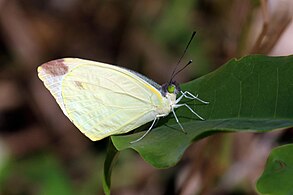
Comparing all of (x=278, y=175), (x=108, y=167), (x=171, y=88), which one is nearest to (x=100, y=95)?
(x=171, y=88)

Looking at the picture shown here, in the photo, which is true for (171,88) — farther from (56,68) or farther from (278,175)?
(278,175)

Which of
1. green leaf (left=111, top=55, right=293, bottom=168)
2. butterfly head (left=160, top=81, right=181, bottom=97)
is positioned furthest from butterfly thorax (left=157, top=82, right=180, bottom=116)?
green leaf (left=111, top=55, right=293, bottom=168)

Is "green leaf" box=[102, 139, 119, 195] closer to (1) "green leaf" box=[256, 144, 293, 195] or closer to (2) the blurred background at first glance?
(1) "green leaf" box=[256, 144, 293, 195]

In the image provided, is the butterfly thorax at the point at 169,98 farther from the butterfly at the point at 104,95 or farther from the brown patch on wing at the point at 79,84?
the brown patch on wing at the point at 79,84

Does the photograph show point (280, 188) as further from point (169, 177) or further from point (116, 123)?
point (169, 177)

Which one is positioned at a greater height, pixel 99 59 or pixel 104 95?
pixel 104 95

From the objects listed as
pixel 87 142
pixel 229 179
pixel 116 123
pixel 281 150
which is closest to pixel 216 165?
pixel 116 123

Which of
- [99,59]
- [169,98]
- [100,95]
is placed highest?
[169,98]
